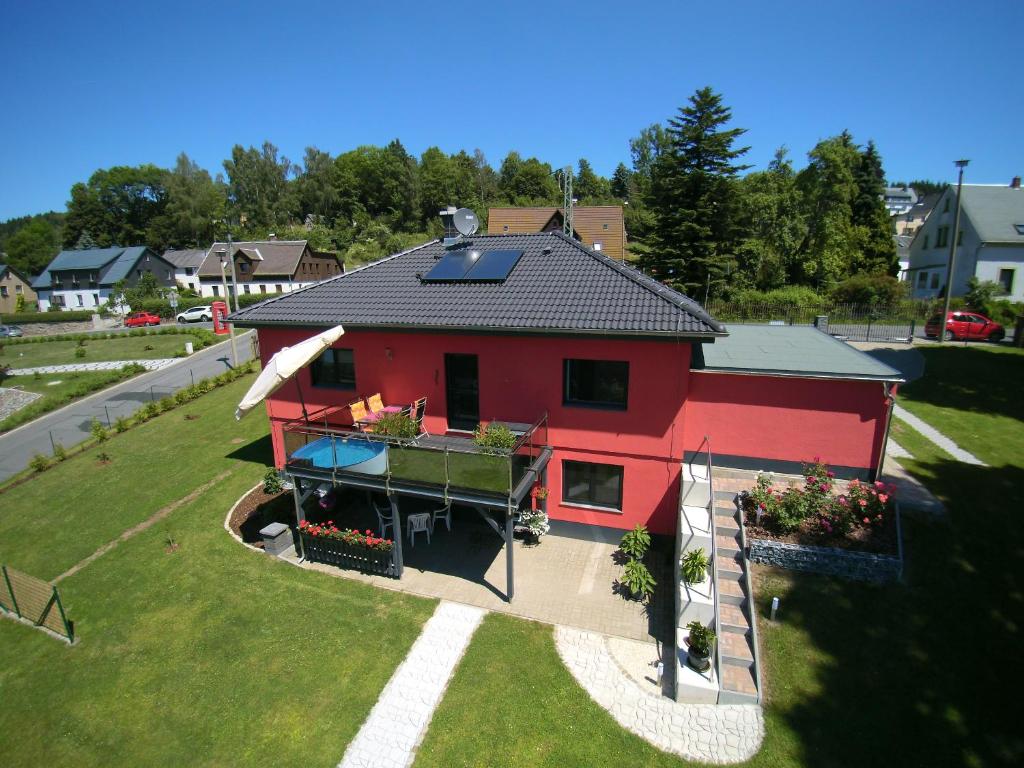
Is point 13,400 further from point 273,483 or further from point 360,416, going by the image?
point 360,416

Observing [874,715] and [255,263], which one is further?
[255,263]

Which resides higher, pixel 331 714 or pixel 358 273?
pixel 358 273

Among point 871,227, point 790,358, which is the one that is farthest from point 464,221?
point 871,227

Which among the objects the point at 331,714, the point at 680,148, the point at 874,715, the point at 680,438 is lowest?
the point at 331,714

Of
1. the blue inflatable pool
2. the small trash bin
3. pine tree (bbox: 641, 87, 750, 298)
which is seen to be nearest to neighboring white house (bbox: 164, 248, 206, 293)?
pine tree (bbox: 641, 87, 750, 298)

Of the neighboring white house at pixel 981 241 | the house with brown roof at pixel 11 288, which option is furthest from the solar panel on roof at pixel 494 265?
the house with brown roof at pixel 11 288

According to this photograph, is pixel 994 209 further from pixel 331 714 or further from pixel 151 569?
pixel 151 569

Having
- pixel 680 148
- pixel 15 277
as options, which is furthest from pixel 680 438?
pixel 15 277
